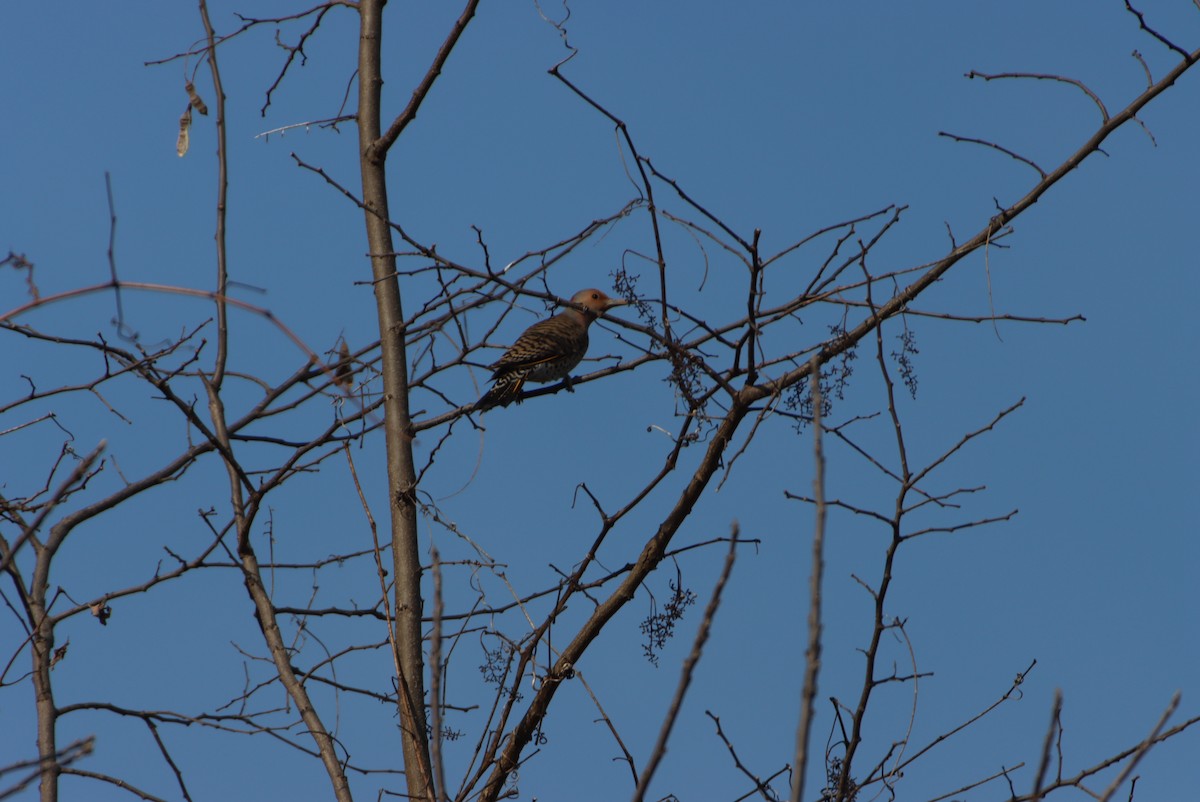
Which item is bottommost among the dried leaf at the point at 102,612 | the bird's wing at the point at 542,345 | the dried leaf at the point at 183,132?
the dried leaf at the point at 102,612

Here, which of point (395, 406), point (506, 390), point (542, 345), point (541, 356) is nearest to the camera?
point (395, 406)

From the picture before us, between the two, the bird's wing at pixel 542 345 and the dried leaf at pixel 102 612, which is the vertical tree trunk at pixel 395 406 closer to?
the dried leaf at pixel 102 612

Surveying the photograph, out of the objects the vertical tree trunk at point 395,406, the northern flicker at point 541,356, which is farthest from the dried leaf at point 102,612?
the northern flicker at point 541,356

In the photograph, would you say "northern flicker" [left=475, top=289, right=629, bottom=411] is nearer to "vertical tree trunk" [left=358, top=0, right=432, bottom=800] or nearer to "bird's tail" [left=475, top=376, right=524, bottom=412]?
"bird's tail" [left=475, top=376, right=524, bottom=412]

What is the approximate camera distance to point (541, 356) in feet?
23.0

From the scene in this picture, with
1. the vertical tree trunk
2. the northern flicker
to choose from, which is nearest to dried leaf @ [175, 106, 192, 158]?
the vertical tree trunk

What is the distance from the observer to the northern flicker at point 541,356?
258 inches

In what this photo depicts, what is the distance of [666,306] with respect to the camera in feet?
11.5

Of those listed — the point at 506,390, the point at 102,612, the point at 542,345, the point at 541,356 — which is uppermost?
the point at 542,345

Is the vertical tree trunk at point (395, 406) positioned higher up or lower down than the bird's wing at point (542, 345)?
lower down

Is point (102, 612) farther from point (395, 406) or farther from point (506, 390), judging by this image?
point (506, 390)

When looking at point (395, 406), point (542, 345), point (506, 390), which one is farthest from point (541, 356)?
point (395, 406)

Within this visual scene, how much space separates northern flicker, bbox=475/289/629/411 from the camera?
6.54 m

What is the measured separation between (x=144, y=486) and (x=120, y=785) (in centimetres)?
108
